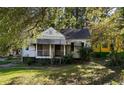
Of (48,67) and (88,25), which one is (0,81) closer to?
(48,67)

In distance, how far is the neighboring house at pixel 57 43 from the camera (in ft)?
26.2

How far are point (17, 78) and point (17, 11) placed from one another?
2.89ft

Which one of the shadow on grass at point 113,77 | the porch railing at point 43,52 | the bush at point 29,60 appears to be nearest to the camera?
the shadow on grass at point 113,77

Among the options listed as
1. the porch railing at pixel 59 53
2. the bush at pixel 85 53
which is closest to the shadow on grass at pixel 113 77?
the bush at pixel 85 53

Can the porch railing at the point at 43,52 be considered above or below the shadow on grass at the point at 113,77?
above

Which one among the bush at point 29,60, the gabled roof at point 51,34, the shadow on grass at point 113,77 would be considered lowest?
the shadow on grass at point 113,77

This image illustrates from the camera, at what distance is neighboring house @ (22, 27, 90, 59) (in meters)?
7.98

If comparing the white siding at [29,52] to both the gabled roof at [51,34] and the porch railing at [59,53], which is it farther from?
the porch railing at [59,53]

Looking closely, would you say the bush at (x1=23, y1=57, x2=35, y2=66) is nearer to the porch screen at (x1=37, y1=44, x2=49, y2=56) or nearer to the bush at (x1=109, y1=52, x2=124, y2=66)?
the porch screen at (x1=37, y1=44, x2=49, y2=56)

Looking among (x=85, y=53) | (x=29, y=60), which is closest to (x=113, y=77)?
(x=85, y=53)

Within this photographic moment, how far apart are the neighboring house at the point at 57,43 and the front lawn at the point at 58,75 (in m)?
0.19

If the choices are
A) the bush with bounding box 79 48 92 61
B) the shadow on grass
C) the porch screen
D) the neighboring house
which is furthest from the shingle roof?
the shadow on grass

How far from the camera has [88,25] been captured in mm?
7988
